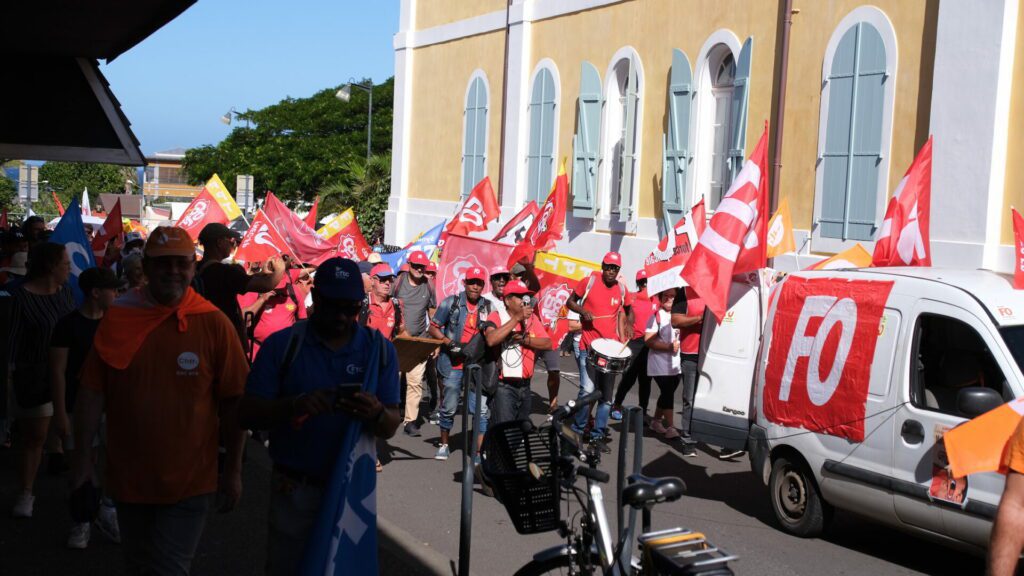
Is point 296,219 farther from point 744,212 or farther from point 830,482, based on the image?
point 830,482

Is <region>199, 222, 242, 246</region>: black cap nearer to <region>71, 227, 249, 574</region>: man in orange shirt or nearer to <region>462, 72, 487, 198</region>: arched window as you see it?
<region>71, 227, 249, 574</region>: man in orange shirt

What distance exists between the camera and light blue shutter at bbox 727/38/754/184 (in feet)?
57.5

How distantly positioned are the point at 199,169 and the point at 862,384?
6045 centimetres

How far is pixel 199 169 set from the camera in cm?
6450

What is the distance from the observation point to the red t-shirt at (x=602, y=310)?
12.6 meters

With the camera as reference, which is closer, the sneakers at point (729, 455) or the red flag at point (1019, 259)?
the red flag at point (1019, 259)

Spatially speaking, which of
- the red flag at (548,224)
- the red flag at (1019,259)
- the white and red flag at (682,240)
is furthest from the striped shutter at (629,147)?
the red flag at (1019,259)

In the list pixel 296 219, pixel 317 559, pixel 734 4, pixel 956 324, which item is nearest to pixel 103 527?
pixel 317 559

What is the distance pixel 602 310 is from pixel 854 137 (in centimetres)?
515

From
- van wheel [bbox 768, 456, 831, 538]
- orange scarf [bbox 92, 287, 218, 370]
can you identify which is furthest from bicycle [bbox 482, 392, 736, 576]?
van wheel [bbox 768, 456, 831, 538]

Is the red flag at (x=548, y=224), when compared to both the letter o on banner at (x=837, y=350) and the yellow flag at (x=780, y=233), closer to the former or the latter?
the yellow flag at (x=780, y=233)

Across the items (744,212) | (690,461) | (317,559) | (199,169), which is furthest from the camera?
(199,169)

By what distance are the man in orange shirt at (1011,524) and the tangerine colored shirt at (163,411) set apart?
3.38 metres

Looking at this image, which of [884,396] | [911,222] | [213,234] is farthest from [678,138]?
[213,234]
